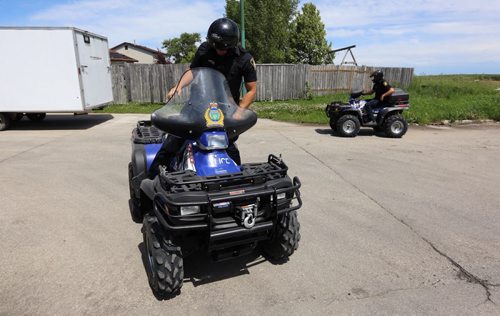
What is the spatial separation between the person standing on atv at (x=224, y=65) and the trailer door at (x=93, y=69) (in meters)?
8.89

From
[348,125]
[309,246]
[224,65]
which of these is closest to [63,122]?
[348,125]

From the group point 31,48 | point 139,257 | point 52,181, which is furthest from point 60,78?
point 139,257

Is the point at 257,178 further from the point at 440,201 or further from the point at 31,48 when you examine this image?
the point at 31,48

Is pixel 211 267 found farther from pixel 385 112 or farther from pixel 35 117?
pixel 35 117

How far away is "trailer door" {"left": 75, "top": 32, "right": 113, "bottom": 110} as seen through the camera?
1150 centimetres

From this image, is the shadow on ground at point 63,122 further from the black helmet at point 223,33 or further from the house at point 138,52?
the house at point 138,52

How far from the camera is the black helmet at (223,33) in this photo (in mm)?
3484

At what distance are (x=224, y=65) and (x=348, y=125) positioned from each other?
6.84m

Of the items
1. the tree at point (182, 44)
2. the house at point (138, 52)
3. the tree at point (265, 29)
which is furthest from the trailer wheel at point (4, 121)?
the tree at point (182, 44)

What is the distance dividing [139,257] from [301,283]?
162 cm

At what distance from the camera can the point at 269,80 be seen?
18.5m

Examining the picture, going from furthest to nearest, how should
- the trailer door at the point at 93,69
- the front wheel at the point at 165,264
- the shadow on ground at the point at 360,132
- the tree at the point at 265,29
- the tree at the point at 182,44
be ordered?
the tree at the point at 182,44, the tree at the point at 265,29, the trailer door at the point at 93,69, the shadow on ground at the point at 360,132, the front wheel at the point at 165,264

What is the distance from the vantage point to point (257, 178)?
9.22 feet

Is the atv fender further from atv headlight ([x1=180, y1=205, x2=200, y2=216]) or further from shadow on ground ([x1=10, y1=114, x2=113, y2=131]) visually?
shadow on ground ([x1=10, y1=114, x2=113, y2=131])
